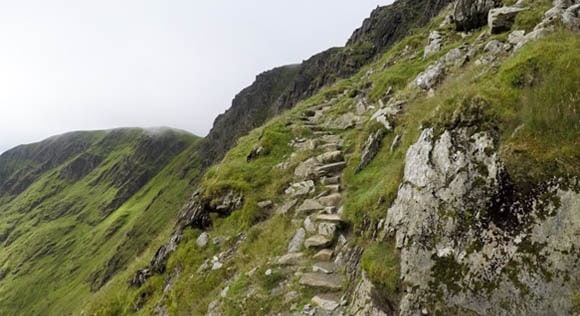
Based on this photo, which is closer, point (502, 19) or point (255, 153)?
point (502, 19)

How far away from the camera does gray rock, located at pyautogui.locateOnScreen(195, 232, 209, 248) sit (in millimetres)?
16656

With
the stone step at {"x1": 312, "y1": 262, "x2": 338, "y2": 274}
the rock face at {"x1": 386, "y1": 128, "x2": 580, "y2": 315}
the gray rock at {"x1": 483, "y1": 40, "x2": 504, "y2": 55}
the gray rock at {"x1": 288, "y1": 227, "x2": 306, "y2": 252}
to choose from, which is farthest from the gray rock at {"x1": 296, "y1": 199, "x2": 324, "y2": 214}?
the gray rock at {"x1": 483, "y1": 40, "x2": 504, "y2": 55}

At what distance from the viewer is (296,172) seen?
1827 cm

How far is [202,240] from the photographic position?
1695cm

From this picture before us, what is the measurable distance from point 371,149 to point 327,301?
7695mm

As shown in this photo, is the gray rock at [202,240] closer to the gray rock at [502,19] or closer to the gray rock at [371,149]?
the gray rock at [371,149]

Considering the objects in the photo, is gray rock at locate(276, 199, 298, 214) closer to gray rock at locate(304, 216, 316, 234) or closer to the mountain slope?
the mountain slope

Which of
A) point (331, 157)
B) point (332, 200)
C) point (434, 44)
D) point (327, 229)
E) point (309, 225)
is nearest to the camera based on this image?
point (327, 229)

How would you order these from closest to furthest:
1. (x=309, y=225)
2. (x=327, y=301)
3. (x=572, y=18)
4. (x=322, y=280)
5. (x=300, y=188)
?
(x=327, y=301), (x=322, y=280), (x=572, y=18), (x=309, y=225), (x=300, y=188)

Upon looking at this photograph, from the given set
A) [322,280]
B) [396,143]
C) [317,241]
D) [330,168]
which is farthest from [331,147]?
[322,280]

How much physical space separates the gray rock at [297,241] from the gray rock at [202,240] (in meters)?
5.37

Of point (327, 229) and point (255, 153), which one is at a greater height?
point (255, 153)

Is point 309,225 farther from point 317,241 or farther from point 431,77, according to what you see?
point 431,77

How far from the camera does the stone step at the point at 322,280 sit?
10141mm
